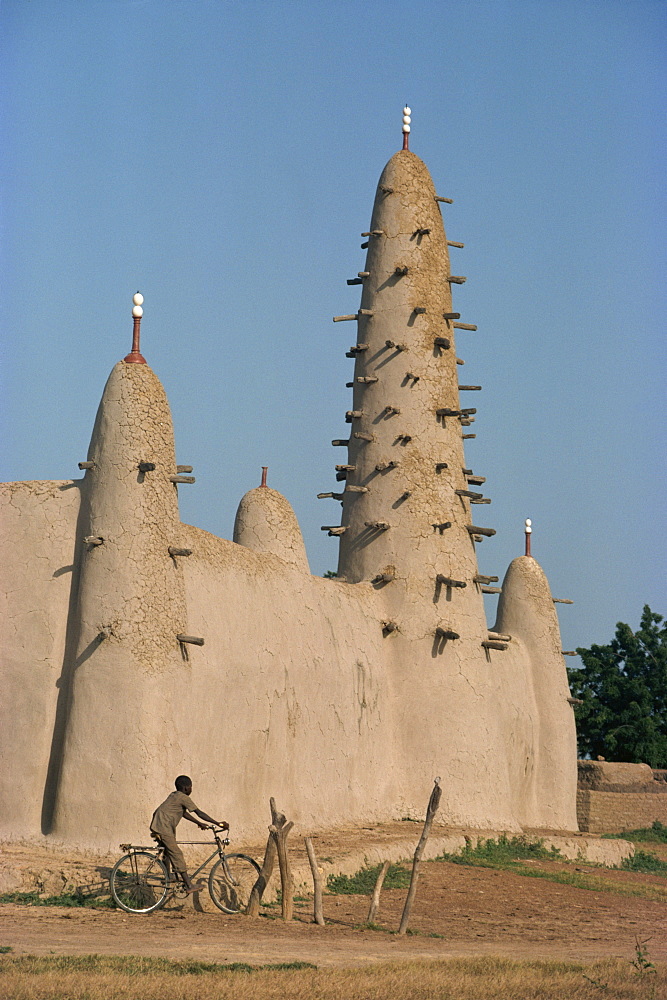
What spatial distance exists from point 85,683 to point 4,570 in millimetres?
1557

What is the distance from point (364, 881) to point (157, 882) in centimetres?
304

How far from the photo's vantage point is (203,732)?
1430 cm

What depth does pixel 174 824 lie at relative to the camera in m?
12.0

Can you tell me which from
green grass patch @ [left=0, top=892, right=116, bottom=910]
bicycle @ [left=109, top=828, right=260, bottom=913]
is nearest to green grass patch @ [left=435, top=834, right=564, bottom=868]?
bicycle @ [left=109, top=828, right=260, bottom=913]

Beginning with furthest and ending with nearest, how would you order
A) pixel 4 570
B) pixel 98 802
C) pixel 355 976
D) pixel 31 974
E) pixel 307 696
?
pixel 307 696 < pixel 4 570 < pixel 98 802 < pixel 355 976 < pixel 31 974

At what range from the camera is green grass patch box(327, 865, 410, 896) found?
13.9 meters

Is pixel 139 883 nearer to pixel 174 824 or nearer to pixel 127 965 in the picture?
pixel 174 824

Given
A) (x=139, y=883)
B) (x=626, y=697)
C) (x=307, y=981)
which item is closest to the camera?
(x=307, y=981)

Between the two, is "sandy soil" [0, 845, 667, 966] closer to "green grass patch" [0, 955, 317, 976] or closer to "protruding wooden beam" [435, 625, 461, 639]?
"green grass patch" [0, 955, 317, 976]

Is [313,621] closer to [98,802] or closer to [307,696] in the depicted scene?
[307,696]

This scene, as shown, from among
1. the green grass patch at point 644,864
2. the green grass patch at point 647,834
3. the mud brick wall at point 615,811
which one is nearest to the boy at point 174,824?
the green grass patch at point 644,864

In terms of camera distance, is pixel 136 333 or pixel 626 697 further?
pixel 626 697

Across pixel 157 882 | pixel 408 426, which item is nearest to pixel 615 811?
pixel 408 426

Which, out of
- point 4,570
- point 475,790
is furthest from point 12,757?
point 475,790
